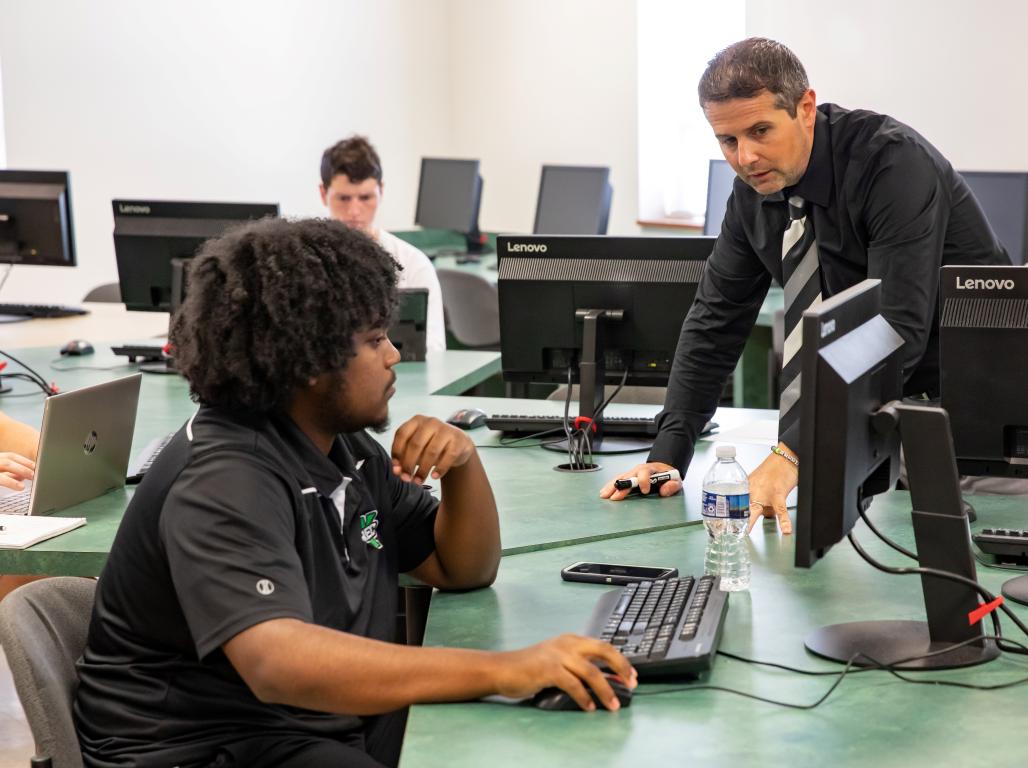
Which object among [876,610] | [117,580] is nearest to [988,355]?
[876,610]

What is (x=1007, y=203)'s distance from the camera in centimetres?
420

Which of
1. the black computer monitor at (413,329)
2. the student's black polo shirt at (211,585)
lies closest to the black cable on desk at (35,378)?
the black computer monitor at (413,329)

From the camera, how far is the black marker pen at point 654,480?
2.39 meters

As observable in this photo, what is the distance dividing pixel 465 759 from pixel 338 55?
618 centimetres

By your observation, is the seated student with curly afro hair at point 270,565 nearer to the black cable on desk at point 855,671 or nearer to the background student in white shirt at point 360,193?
the black cable on desk at point 855,671

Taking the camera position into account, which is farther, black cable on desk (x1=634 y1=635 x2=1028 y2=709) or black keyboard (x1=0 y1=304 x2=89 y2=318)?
black keyboard (x1=0 y1=304 x2=89 y2=318)

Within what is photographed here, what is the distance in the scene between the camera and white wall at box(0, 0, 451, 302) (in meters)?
5.73

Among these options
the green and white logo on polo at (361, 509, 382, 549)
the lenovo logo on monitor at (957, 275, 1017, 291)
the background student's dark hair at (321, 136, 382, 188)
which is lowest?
the green and white logo on polo at (361, 509, 382, 549)

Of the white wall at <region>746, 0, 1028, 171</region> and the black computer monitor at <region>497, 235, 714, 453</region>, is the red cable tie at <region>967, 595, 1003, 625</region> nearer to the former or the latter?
the black computer monitor at <region>497, 235, 714, 453</region>

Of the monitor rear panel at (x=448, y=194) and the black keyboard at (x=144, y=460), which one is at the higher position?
the monitor rear panel at (x=448, y=194)

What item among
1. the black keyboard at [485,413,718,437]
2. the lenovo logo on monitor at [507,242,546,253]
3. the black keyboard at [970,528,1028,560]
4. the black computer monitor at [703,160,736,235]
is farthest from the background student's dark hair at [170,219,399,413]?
the black computer monitor at [703,160,736,235]

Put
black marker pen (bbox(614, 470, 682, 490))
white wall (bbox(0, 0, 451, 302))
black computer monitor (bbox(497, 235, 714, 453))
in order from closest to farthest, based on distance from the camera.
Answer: black marker pen (bbox(614, 470, 682, 490)) < black computer monitor (bbox(497, 235, 714, 453)) < white wall (bbox(0, 0, 451, 302))

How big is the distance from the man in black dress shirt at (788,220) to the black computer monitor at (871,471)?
0.46 m

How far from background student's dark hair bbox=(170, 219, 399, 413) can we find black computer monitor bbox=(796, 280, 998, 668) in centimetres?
60
